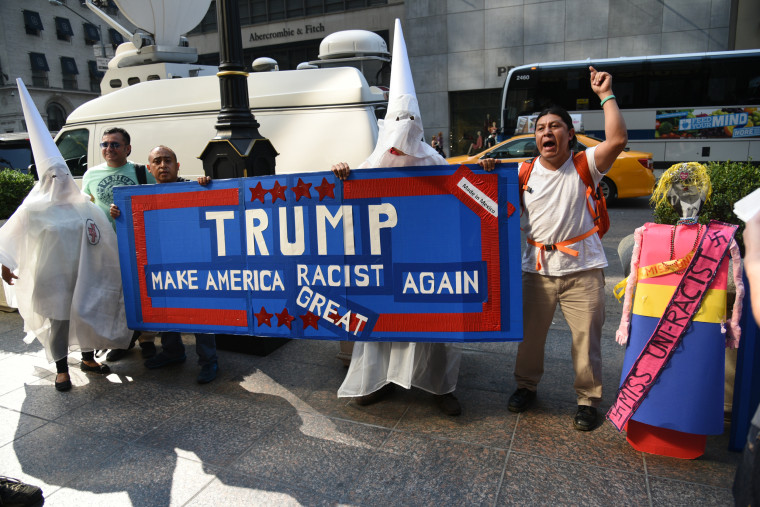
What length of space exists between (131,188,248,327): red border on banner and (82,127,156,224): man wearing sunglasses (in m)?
0.59

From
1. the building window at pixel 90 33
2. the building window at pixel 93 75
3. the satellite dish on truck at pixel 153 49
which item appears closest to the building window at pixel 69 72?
the building window at pixel 93 75

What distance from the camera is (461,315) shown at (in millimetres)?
3311

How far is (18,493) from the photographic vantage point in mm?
2750

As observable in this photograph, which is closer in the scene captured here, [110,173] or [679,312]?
[679,312]

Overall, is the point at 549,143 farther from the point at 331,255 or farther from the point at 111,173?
the point at 111,173

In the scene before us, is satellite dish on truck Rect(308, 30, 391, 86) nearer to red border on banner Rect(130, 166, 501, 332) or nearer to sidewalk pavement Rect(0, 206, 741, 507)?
red border on banner Rect(130, 166, 501, 332)

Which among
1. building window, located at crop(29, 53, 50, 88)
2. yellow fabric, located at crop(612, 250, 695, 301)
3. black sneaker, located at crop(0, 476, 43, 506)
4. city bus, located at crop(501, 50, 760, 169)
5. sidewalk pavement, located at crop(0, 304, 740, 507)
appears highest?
building window, located at crop(29, 53, 50, 88)

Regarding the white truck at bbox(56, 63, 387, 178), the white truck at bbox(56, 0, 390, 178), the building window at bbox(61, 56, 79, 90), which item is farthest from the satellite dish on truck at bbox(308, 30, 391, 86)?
the building window at bbox(61, 56, 79, 90)

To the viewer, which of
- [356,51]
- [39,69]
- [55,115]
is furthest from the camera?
[55,115]

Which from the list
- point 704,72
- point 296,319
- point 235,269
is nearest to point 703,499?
point 296,319

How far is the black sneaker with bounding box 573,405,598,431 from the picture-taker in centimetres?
325

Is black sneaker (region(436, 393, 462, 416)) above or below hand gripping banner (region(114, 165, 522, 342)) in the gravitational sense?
below

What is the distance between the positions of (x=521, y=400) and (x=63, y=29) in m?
50.6

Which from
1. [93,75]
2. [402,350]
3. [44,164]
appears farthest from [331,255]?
[93,75]
